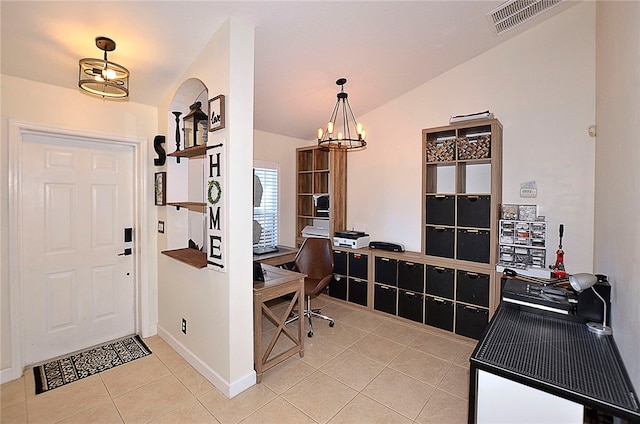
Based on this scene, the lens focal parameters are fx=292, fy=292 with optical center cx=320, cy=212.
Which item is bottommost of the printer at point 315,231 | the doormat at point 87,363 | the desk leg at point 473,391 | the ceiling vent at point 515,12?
the doormat at point 87,363

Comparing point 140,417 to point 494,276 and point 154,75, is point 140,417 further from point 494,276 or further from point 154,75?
point 494,276

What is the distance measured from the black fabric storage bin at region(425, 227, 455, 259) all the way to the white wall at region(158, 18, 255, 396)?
2.11 meters

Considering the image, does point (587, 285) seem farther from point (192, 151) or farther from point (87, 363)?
point (87, 363)

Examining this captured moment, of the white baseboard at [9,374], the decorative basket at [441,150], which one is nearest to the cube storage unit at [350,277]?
the decorative basket at [441,150]

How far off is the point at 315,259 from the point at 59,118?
2977 millimetres

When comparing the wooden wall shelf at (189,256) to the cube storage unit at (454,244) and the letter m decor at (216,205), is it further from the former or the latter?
the cube storage unit at (454,244)

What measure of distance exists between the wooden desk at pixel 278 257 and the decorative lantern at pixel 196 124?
1.65 m

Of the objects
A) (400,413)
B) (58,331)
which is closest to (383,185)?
(400,413)

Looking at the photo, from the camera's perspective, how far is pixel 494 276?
9.53ft

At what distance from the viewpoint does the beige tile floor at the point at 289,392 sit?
2018 millimetres

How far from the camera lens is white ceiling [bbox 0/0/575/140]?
1952mm

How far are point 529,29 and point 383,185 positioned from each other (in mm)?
2244

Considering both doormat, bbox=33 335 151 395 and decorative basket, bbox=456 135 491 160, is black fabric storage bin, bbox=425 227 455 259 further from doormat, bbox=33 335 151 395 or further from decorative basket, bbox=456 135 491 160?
doormat, bbox=33 335 151 395

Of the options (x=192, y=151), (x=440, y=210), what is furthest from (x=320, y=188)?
(x=192, y=151)
